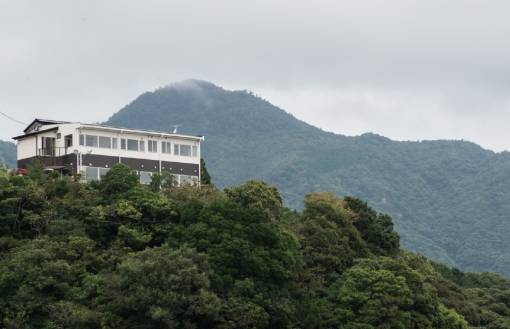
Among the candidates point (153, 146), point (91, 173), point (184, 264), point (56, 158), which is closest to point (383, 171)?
point (153, 146)

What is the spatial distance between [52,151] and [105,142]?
3150 millimetres

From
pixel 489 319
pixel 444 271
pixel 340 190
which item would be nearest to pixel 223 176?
pixel 340 190

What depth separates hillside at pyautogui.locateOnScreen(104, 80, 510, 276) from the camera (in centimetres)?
11612

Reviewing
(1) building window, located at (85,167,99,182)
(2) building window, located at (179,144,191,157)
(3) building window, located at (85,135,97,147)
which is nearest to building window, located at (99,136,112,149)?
(3) building window, located at (85,135,97,147)

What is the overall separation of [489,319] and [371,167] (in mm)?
100151

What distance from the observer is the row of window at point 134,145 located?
44000 mm

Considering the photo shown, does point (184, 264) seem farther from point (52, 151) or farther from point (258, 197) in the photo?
point (52, 151)

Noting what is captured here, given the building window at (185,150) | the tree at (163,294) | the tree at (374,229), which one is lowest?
the tree at (163,294)

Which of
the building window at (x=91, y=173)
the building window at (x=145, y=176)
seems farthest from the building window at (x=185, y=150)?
the building window at (x=91, y=173)

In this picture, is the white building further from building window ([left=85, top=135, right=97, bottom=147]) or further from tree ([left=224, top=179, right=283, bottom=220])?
tree ([left=224, top=179, right=283, bottom=220])

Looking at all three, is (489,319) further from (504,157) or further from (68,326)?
(504,157)

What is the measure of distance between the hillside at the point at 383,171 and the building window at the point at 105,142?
6869 cm

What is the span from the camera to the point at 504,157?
14988cm

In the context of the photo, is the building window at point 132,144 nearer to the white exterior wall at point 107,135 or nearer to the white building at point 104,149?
the white building at point 104,149
